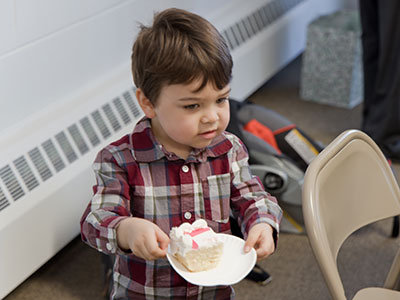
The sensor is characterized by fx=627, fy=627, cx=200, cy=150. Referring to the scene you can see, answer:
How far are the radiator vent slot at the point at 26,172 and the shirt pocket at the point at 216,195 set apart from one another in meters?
0.88

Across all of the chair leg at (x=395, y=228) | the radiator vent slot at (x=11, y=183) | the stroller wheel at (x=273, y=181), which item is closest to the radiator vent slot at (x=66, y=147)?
the radiator vent slot at (x=11, y=183)

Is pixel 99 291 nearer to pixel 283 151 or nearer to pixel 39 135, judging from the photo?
pixel 39 135

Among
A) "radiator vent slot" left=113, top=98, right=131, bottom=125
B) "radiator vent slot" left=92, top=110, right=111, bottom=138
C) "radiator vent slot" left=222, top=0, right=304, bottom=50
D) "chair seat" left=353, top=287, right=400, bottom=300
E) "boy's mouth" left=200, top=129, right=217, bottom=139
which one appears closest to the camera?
"boy's mouth" left=200, top=129, right=217, bottom=139

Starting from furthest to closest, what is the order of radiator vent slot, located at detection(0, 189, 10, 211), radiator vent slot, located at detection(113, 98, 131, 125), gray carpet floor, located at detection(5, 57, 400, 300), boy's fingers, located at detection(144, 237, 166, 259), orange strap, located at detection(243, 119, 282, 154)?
orange strap, located at detection(243, 119, 282, 154), radiator vent slot, located at detection(113, 98, 131, 125), gray carpet floor, located at detection(5, 57, 400, 300), radiator vent slot, located at detection(0, 189, 10, 211), boy's fingers, located at detection(144, 237, 166, 259)

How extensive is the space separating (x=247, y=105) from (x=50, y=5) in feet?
3.10

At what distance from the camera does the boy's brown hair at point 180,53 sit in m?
1.13

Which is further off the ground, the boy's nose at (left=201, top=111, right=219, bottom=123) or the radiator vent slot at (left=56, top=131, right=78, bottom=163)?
the boy's nose at (left=201, top=111, right=219, bottom=123)

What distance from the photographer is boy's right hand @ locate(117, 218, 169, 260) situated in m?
1.09

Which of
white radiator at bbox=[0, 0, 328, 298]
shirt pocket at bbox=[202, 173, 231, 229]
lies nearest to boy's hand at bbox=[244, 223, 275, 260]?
shirt pocket at bbox=[202, 173, 231, 229]

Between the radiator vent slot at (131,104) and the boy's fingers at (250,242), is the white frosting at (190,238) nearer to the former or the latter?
the boy's fingers at (250,242)

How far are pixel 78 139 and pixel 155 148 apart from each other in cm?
96

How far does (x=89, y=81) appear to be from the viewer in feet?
7.50

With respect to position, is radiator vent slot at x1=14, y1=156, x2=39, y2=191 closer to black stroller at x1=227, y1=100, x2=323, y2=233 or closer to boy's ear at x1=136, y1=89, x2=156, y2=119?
black stroller at x1=227, y1=100, x2=323, y2=233

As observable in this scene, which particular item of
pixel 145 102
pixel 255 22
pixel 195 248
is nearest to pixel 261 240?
pixel 195 248
